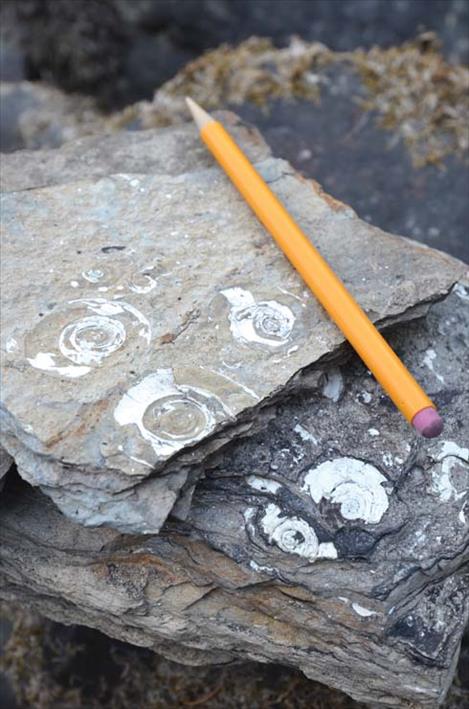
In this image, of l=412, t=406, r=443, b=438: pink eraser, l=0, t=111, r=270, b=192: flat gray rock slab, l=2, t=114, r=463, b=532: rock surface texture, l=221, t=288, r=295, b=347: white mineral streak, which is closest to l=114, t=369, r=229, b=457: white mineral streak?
l=2, t=114, r=463, b=532: rock surface texture

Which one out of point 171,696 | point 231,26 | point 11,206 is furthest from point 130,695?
point 231,26

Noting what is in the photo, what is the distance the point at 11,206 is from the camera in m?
1.57

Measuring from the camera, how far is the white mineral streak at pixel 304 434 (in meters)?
1.38

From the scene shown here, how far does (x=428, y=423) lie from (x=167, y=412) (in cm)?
34

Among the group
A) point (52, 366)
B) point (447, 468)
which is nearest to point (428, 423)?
point (447, 468)

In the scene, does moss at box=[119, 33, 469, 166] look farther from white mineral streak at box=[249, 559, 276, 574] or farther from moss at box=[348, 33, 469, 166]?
white mineral streak at box=[249, 559, 276, 574]

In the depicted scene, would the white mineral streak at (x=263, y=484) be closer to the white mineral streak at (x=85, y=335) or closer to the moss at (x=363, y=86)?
the white mineral streak at (x=85, y=335)

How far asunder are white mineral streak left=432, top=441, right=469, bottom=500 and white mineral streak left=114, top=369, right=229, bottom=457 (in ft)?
1.11

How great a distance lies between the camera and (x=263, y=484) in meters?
1.36

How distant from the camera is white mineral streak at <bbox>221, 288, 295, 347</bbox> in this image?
1379 millimetres

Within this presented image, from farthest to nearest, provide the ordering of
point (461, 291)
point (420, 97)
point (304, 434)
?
point (420, 97)
point (461, 291)
point (304, 434)

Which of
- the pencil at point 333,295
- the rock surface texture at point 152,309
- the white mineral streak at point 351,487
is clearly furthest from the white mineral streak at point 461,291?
the white mineral streak at point 351,487

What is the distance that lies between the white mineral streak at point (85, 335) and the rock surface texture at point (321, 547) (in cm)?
21

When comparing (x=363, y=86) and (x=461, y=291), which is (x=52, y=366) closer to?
(x=461, y=291)
